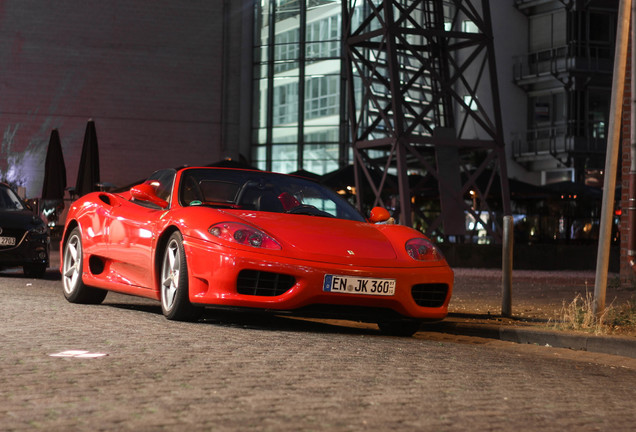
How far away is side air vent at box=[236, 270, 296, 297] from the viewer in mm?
8227

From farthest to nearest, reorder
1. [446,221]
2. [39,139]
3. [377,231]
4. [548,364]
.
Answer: [39,139] → [446,221] → [377,231] → [548,364]

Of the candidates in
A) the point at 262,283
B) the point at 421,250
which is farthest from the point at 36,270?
the point at 421,250

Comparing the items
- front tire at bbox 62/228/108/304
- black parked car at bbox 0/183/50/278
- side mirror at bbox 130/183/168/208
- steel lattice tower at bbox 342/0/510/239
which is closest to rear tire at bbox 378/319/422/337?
side mirror at bbox 130/183/168/208

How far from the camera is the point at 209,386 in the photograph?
5.46m

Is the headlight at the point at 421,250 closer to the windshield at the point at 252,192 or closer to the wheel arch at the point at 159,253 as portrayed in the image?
the windshield at the point at 252,192

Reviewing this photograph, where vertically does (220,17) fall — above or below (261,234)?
above

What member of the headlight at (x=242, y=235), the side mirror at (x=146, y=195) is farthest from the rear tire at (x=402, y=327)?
the side mirror at (x=146, y=195)

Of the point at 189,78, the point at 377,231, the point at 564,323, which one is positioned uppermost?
the point at 189,78

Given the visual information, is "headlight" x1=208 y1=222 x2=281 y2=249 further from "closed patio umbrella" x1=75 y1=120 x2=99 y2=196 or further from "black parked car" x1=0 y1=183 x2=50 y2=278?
"closed patio umbrella" x1=75 y1=120 x2=99 y2=196

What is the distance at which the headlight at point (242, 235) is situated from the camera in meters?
8.30

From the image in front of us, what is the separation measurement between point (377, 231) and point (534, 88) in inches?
1680

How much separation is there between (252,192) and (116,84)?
107 feet

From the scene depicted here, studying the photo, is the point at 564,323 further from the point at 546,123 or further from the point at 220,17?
the point at 546,123

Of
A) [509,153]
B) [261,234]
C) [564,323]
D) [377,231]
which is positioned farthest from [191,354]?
[509,153]
